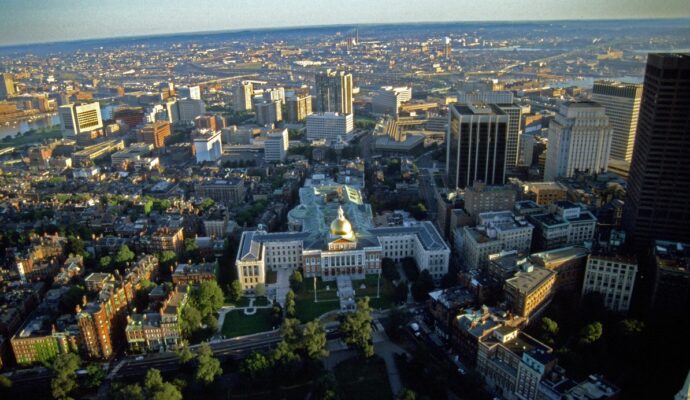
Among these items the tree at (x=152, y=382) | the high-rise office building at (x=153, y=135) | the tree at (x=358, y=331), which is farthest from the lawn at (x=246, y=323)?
the high-rise office building at (x=153, y=135)

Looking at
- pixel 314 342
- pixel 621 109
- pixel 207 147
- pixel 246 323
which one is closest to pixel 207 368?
pixel 314 342

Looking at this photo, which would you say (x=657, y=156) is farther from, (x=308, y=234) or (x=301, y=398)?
(x=301, y=398)

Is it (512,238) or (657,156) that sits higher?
(657,156)

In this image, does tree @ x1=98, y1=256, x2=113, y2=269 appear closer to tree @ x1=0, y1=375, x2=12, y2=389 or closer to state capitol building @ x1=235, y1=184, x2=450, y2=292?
state capitol building @ x1=235, y1=184, x2=450, y2=292

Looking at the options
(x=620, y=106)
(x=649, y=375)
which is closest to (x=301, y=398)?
(x=649, y=375)

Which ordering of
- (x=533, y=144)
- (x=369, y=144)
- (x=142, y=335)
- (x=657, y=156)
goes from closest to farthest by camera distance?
(x=142, y=335) < (x=657, y=156) < (x=533, y=144) < (x=369, y=144)

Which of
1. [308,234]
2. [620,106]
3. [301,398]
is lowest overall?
[301,398]
